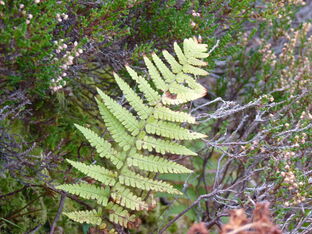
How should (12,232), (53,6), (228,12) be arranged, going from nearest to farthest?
1. (53,6)
2. (12,232)
3. (228,12)

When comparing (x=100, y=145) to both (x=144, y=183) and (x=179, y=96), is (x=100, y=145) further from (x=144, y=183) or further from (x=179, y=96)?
(x=179, y=96)

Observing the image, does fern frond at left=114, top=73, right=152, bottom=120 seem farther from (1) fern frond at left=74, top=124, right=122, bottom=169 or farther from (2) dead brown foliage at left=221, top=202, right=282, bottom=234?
(2) dead brown foliage at left=221, top=202, right=282, bottom=234

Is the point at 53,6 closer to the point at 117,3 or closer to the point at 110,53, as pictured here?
the point at 117,3

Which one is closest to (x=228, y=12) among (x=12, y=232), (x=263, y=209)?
(x=263, y=209)

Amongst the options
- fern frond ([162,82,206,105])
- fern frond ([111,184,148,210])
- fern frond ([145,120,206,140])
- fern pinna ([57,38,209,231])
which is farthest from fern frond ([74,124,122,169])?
fern frond ([162,82,206,105])

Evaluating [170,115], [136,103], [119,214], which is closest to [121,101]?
[136,103]
